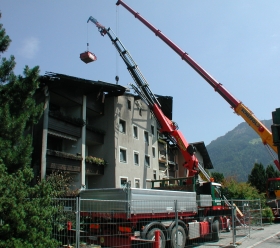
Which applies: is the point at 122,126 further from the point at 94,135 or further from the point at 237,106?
the point at 237,106

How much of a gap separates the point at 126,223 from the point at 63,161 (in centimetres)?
1224

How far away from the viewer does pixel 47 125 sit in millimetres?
20594

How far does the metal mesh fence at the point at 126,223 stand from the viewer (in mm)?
9305

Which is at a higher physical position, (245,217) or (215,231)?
(245,217)

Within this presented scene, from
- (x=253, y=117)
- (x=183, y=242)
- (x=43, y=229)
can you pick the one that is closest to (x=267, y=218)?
(x=253, y=117)

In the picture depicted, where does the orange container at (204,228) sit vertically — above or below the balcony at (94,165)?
below

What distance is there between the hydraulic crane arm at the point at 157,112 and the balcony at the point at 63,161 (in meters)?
6.35

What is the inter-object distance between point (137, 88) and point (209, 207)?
12683 millimetres

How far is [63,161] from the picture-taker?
2159cm

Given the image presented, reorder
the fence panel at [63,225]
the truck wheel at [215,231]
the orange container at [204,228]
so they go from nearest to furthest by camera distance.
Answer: the fence panel at [63,225]
the orange container at [204,228]
the truck wheel at [215,231]

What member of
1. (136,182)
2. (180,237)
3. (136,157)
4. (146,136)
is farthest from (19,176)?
(146,136)

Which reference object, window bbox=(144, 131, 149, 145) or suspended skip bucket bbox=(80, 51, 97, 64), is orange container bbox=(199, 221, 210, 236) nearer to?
suspended skip bucket bbox=(80, 51, 97, 64)

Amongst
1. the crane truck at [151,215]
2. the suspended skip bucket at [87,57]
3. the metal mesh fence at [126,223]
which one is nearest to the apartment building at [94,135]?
the suspended skip bucket at [87,57]

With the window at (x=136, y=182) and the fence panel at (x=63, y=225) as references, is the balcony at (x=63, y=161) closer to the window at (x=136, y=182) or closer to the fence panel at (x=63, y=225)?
the window at (x=136, y=182)
